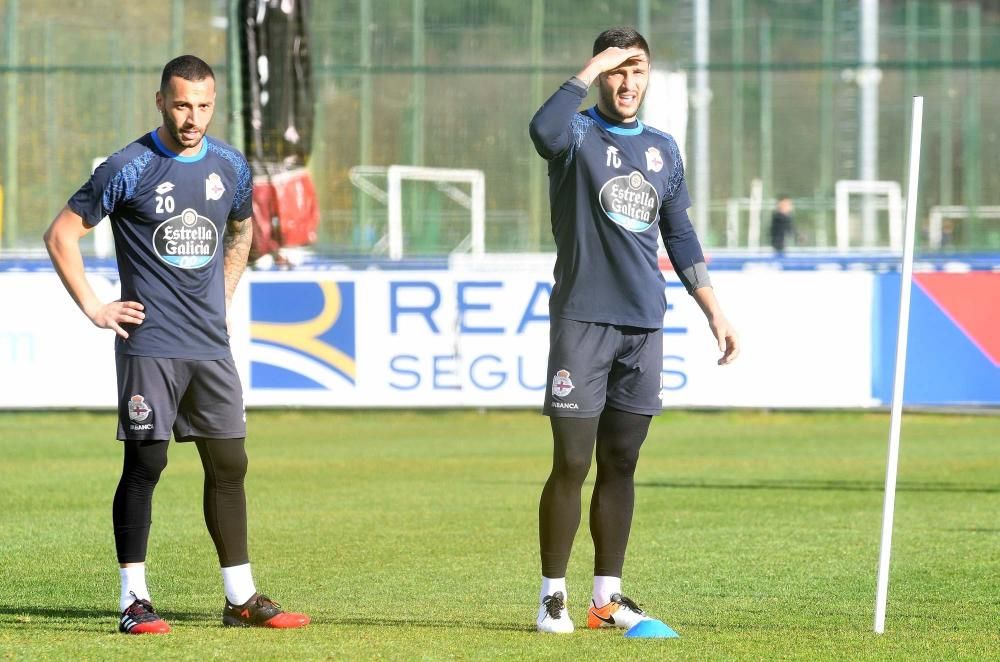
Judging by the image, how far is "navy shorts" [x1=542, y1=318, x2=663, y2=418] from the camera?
648 cm

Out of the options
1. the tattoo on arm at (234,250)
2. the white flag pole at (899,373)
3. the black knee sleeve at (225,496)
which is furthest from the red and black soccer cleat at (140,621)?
the white flag pole at (899,373)

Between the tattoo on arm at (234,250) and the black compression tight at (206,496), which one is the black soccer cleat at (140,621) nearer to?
the black compression tight at (206,496)

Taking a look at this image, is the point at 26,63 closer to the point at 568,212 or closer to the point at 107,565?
the point at 107,565

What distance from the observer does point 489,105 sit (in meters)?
23.6

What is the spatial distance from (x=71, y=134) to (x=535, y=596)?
57.7 feet

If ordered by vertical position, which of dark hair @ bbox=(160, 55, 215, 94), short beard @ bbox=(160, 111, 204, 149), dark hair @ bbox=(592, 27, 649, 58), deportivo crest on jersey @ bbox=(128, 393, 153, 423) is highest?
dark hair @ bbox=(592, 27, 649, 58)

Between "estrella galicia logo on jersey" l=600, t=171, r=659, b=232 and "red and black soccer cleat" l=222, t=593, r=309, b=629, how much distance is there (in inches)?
73.8

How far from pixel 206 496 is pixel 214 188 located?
1159mm

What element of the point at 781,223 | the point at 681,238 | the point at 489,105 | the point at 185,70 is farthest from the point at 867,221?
the point at 185,70

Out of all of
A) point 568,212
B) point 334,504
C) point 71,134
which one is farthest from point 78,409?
point 568,212

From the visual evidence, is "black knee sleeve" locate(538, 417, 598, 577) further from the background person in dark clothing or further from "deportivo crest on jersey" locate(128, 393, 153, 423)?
the background person in dark clothing

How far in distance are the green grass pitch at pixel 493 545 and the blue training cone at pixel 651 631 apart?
68mm

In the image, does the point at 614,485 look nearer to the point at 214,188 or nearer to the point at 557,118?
the point at 557,118

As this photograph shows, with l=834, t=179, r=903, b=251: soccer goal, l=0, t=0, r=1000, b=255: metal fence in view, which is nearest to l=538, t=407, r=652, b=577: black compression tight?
l=0, t=0, r=1000, b=255: metal fence
